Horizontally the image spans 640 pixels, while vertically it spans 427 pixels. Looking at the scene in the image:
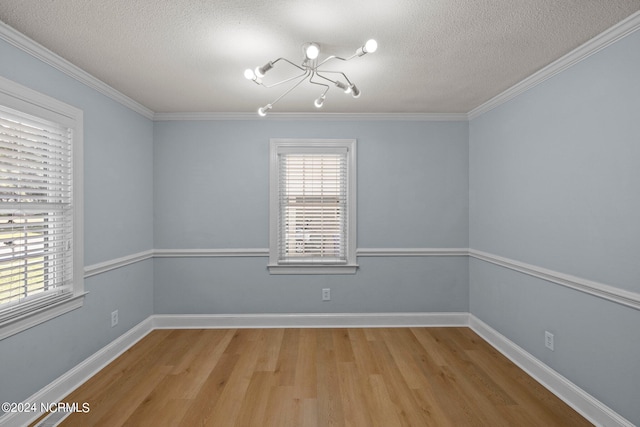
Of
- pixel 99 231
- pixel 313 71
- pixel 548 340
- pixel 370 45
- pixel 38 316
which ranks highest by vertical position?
pixel 313 71

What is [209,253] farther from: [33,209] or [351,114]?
[351,114]

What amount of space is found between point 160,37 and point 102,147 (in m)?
1.32

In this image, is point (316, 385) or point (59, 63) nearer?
point (59, 63)

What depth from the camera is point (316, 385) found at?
8.34 feet

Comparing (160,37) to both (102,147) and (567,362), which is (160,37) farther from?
(567,362)

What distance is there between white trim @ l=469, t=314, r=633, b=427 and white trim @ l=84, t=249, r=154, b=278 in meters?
3.79

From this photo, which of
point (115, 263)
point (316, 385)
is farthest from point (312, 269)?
point (115, 263)

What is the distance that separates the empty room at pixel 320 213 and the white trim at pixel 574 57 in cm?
1

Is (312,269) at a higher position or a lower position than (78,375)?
higher

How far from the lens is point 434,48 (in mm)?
2234

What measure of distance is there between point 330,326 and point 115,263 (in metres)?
2.35

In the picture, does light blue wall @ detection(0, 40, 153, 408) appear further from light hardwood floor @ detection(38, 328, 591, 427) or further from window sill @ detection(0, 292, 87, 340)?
light hardwood floor @ detection(38, 328, 591, 427)

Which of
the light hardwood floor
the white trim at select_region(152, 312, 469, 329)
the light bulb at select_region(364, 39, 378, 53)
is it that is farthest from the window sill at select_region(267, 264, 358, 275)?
the light bulb at select_region(364, 39, 378, 53)

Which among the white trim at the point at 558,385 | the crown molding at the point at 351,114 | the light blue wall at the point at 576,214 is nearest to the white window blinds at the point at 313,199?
the crown molding at the point at 351,114
